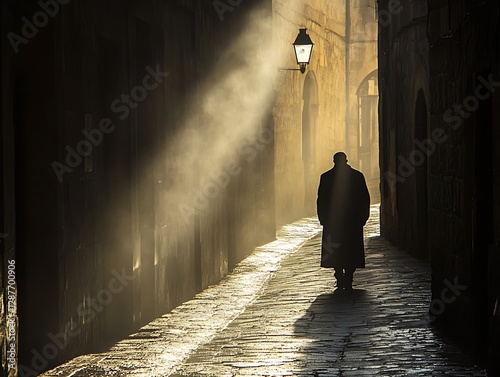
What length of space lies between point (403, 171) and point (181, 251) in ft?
18.5

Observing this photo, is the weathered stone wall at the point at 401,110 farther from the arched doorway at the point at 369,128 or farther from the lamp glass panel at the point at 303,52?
A: the arched doorway at the point at 369,128

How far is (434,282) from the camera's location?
953cm

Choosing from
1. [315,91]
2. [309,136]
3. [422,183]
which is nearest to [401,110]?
[422,183]

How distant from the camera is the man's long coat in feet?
41.5

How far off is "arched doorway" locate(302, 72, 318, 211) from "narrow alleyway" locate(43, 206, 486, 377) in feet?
41.5

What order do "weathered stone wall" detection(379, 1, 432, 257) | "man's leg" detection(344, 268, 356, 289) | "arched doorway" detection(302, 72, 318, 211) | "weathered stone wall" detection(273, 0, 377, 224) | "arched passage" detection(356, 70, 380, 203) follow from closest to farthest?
"man's leg" detection(344, 268, 356, 289) → "weathered stone wall" detection(379, 1, 432, 257) → "weathered stone wall" detection(273, 0, 377, 224) → "arched doorway" detection(302, 72, 318, 211) → "arched passage" detection(356, 70, 380, 203)

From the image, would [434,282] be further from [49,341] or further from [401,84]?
[401,84]

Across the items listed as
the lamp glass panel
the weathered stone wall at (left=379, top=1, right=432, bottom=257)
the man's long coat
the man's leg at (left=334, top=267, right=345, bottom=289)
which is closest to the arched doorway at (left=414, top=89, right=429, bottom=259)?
the weathered stone wall at (left=379, top=1, right=432, bottom=257)

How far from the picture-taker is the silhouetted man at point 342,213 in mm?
12625

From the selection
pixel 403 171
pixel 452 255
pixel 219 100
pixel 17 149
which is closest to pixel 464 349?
pixel 452 255

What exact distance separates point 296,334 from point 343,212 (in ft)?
12.6

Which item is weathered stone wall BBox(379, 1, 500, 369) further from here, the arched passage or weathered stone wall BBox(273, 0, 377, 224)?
the arched passage

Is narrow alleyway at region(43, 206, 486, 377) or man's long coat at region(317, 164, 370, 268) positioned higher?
man's long coat at region(317, 164, 370, 268)

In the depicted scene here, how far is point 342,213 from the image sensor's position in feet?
42.1
